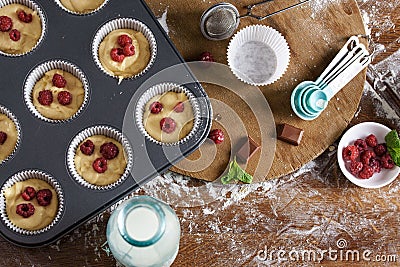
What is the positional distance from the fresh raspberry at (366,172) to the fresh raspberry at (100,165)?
4.10 ft

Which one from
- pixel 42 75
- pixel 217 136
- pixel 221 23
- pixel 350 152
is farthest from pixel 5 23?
pixel 350 152

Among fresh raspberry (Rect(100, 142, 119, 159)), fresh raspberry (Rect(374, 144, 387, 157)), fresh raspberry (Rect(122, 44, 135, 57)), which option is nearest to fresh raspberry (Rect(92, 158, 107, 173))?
fresh raspberry (Rect(100, 142, 119, 159))

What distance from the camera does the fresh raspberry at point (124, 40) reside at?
3244 mm

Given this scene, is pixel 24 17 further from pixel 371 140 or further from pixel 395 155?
pixel 395 155

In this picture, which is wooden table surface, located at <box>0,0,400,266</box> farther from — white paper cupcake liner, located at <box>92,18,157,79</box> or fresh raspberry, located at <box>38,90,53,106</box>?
fresh raspberry, located at <box>38,90,53,106</box>

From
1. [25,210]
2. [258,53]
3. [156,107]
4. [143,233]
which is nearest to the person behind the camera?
[143,233]

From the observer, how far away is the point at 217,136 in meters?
3.31

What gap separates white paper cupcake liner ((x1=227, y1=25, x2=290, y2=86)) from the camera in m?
3.38

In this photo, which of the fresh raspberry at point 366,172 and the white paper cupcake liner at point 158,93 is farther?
the fresh raspberry at point 366,172

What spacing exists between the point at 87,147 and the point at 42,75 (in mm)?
417

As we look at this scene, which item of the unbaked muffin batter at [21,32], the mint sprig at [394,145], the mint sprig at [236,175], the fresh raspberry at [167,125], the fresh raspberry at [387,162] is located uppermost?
the unbaked muffin batter at [21,32]

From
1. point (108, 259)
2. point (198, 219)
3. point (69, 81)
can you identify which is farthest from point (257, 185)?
point (69, 81)

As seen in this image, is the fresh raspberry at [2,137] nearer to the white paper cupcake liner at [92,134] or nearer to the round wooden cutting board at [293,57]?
the white paper cupcake liner at [92,134]

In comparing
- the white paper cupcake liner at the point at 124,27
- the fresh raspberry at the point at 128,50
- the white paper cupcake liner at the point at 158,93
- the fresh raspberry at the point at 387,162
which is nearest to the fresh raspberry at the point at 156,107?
the white paper cupcake liner at the point at 158,93
